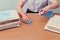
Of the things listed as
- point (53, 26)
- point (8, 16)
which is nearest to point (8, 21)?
point (8, 16)

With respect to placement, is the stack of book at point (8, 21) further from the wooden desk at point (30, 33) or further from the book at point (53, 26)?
the book at point (53, 26)

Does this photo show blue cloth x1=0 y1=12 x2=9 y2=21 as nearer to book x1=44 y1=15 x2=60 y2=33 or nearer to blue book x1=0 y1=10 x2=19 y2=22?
blue book x1=0 y1=10 x2=19 y2=22

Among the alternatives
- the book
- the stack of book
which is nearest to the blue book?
the stack of book

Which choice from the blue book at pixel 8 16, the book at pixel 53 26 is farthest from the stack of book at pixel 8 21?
the book at pixel 53 26

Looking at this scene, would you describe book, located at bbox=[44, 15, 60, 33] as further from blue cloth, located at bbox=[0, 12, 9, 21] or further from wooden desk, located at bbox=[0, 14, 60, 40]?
blue cloth, located at bbox=[0, 12, 9, 21]

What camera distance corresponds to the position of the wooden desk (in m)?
0.91

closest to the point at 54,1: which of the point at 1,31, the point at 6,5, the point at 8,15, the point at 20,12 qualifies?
the point at 20,12

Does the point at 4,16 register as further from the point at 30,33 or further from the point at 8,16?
the point at 30,33

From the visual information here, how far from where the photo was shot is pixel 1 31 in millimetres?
986

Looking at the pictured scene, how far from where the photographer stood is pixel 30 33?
95 centimetres

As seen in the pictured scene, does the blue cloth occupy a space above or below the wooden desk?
above

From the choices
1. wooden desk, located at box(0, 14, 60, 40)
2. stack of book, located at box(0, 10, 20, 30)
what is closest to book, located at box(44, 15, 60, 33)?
wooden desk, located at box(0, 14, 60, 40)

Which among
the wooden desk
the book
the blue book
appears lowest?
the wooden desk

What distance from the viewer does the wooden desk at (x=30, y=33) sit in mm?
908
